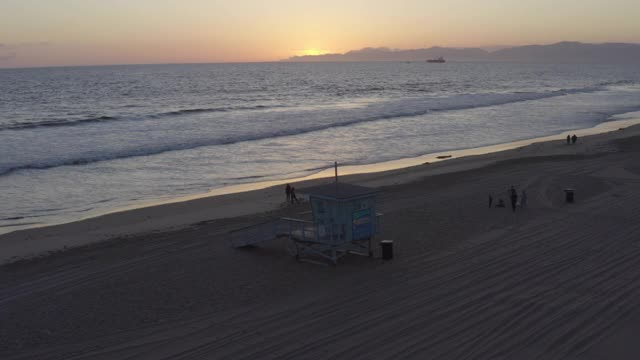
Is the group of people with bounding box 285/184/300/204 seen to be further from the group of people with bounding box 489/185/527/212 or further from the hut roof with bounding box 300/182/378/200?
the group of people with bounding box 489/185/527/212

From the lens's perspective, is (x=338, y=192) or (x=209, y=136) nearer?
(x=338, y=192)

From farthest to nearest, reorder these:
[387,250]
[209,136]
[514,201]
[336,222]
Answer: [209,136] < [514,201] < [387,250] < [336,222]

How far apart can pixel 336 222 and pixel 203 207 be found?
8.45 metres

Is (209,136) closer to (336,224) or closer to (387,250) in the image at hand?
(336,224)

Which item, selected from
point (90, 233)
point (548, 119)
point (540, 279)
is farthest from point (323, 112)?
point (540, 279)

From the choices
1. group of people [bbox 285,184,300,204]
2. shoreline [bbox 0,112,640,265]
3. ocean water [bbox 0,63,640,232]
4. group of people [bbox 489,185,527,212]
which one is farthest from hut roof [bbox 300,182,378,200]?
ocean water [bbox 0,63,640,232]

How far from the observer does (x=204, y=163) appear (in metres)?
33.4

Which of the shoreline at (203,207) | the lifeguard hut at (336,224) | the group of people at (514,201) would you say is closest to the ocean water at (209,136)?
the shoreline at (203,207)

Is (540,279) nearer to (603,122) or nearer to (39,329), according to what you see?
(39,329)

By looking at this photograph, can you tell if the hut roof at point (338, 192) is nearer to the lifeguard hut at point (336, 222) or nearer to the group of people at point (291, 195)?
the lifeguard hut at point (336, 222)

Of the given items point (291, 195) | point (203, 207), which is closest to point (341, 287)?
point (291, 195)

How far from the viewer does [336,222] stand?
1574 centimetres

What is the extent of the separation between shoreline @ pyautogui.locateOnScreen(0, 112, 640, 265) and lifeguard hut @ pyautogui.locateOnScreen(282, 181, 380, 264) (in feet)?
17.7

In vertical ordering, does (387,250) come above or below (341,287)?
above
